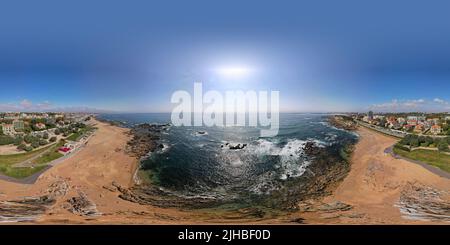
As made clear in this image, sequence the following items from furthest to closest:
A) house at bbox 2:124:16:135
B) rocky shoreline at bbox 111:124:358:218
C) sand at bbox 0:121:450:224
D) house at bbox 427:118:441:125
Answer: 1. house at bbox 2:124:16:135
2. rocky shoreline at bbox 111:124:358:218
3. house at bbox 427:118:441:125
4. sand at bbox 0:121:450:224

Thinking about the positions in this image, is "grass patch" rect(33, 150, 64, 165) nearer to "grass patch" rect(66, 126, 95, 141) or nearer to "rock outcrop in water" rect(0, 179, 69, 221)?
"grass patch" rect(66, 126, 95, 141)

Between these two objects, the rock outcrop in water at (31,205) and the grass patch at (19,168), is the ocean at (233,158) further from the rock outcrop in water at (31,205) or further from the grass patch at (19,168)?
the rock outcrop in water at (31,205)

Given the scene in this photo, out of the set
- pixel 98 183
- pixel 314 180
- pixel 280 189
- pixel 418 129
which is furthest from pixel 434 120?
pixel 98 183

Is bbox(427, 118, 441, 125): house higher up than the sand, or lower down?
higher up

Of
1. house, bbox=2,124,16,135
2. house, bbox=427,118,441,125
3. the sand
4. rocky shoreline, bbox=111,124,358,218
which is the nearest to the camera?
the sand

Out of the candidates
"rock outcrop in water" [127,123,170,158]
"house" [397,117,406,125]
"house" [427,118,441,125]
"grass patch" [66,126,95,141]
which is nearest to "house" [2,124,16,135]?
"grass patch" [66,126,95,141]

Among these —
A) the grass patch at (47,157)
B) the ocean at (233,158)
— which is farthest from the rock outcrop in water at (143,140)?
the grass patch at (47,157)

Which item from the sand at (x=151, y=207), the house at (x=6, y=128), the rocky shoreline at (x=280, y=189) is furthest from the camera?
the house at (x=6, y=128)
